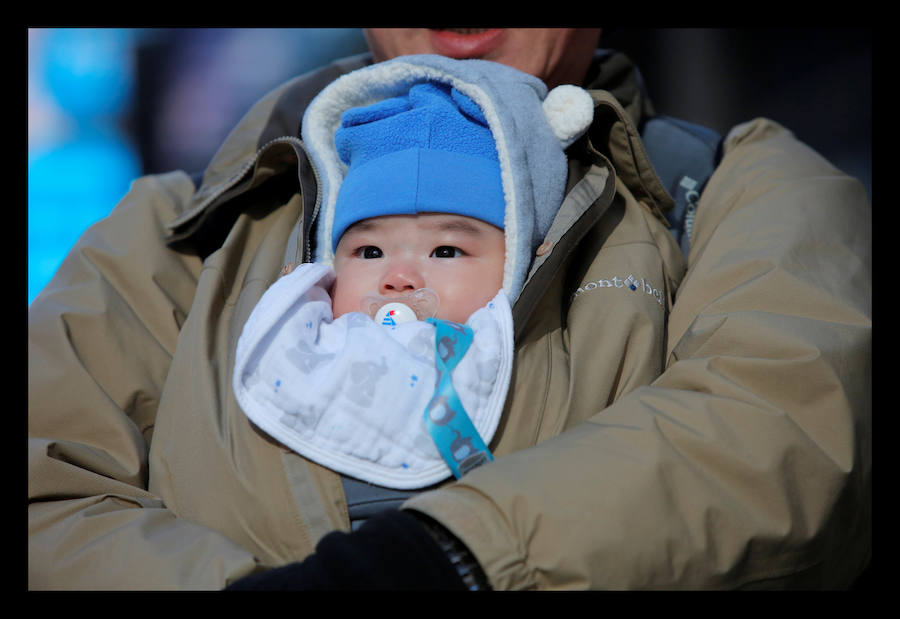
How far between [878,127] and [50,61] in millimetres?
4025

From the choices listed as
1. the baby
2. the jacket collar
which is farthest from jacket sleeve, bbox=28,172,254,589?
the baby

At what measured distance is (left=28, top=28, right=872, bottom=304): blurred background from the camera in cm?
382

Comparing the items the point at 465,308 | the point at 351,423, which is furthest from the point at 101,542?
the point at 465,308

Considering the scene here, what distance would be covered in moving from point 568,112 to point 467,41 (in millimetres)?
375

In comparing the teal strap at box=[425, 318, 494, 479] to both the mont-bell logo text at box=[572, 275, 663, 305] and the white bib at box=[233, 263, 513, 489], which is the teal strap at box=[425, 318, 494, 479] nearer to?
the white bib at box=[233, 263, 513, 489]

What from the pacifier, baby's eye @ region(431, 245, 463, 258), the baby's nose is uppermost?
baby's eye @ region(431, 245, 463, 258)

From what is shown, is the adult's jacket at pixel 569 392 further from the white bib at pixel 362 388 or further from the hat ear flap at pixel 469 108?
the hat ear flap at pixel 469 108

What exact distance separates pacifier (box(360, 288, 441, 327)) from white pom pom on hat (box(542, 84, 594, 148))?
46 centimetres

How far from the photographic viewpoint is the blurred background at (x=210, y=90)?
12.5 feet

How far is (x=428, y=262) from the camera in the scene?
1606 mm

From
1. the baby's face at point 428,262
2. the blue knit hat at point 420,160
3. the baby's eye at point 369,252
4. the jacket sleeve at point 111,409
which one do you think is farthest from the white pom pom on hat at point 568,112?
the jacket sleeve at point 111,409

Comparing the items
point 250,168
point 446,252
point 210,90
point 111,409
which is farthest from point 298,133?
point 210,90

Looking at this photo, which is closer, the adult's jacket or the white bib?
the adult's jacket

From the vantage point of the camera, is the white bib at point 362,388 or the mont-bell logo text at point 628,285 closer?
the white bib at point 362,388
